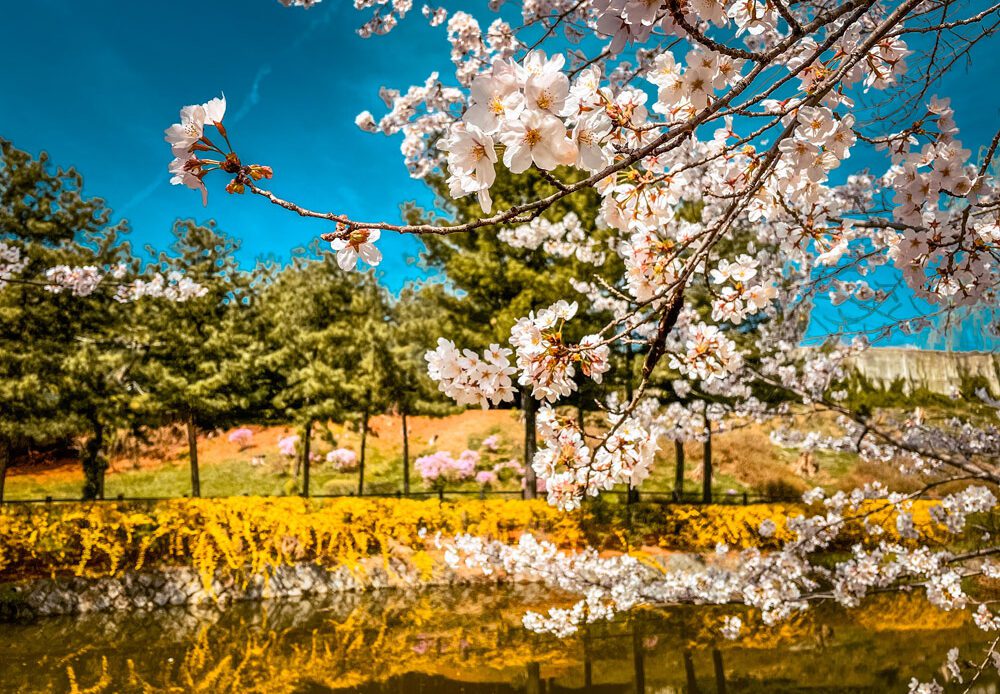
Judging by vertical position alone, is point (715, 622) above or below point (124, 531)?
below

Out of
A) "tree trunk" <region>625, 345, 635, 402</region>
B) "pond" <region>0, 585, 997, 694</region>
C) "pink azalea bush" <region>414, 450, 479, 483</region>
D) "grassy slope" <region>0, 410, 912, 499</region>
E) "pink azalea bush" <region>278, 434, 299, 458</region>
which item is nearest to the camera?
"pond" <region>0, 585, 997, 694</region>

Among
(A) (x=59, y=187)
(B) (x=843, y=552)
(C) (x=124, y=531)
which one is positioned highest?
(A) (x=59, y=187)

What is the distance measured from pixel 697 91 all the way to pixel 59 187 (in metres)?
15.2

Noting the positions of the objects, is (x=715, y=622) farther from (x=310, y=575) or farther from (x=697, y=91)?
(x=697, y=91)

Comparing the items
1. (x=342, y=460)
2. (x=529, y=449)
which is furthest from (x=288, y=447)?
(x=529, y=449)

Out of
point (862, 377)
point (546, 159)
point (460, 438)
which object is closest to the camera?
point (546, 159)

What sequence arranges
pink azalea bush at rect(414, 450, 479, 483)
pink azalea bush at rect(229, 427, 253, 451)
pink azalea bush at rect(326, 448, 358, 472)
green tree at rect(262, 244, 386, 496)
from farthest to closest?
pink azalea bush at rect(229, 427, 253, 451) → pink azalea bush at rect(326, 448, 358, 472) → pink azalea bush at rect(414, 450, 479, 483) → green tree at rect(262, 244, 386, 496)

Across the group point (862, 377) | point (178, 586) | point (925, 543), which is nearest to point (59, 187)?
point (178, 586)

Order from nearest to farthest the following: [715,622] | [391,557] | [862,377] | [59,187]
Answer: [715,622] < [391,557] < [59,187] < [862,377]

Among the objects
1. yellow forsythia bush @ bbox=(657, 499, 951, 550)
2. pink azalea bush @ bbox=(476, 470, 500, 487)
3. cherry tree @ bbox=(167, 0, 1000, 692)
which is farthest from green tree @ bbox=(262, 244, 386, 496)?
cherry tree @ bbox=(167, 0, 1000, 692)

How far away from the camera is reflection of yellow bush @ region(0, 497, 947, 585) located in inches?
326

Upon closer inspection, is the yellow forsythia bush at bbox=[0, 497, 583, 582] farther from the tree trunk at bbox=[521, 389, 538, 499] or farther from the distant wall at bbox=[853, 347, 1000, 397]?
the distant wall at bbox=[853, 347, 1000, 397]

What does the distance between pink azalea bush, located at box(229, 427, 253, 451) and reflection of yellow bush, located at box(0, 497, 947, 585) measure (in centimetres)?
1399

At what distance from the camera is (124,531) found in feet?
28.4
